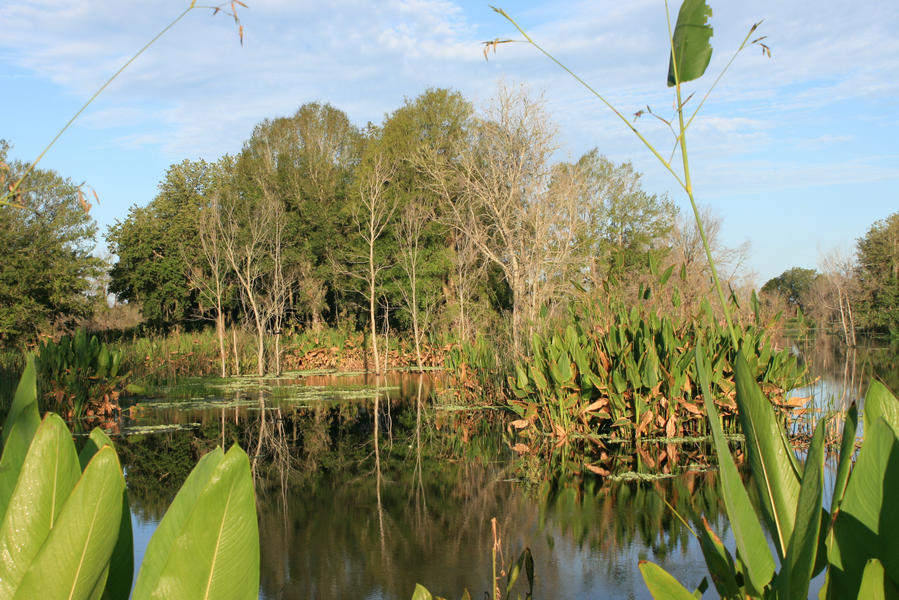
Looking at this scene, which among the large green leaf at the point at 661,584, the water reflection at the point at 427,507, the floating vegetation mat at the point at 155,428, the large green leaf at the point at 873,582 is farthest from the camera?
the floating vegetation mat at the point at 155,428

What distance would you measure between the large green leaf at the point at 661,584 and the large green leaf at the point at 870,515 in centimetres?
28

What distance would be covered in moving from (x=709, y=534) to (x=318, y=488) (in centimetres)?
524

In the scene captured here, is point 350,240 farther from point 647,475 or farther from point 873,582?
point 873,582

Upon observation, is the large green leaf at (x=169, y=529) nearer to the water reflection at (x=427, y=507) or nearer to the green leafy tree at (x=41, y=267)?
the water reflection at (x=427, y=507)

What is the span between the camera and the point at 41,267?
23.3 meters

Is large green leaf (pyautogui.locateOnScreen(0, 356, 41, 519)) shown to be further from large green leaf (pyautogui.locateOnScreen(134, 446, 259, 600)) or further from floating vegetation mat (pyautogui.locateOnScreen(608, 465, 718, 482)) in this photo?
floating vegetation mat (pyautogui.locateOnScreen(608, 465, 718, 482))

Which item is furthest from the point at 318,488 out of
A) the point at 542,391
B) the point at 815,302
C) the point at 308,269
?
the point at 815,302

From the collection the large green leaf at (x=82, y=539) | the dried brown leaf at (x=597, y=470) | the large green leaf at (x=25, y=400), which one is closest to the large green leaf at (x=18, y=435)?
the large green leaf at (x=25, y=400)

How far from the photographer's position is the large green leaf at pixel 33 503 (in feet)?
2.77

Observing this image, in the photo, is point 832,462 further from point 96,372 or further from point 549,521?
point 96,372

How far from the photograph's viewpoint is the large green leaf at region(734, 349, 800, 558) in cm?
129

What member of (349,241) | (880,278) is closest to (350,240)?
(349,241)

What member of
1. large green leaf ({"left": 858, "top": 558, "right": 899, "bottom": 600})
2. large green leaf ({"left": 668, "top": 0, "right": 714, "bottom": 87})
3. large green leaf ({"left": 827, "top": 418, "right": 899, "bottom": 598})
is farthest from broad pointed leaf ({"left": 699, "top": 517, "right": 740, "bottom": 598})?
large green leaf ({"left": 668, "top": 0, "right": 714, "bottom": 87})

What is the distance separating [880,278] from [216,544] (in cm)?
4595
